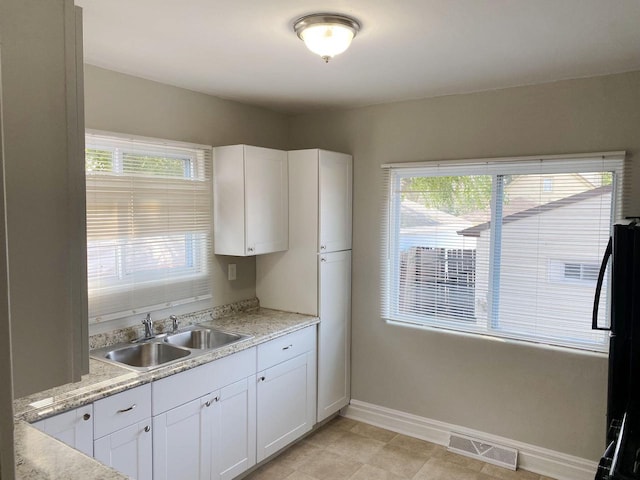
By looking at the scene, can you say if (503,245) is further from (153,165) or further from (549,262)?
(153,165)

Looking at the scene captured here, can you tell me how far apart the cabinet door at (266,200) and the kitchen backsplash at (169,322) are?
0.54 m

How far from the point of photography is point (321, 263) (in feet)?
12.0

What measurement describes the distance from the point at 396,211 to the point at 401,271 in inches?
18.6

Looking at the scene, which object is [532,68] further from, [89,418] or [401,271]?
[89,418]

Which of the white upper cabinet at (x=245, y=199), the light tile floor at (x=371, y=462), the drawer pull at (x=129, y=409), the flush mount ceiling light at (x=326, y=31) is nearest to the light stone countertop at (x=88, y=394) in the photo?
the drawer pull at (x=129, y=409)

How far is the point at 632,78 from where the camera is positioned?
283 cm

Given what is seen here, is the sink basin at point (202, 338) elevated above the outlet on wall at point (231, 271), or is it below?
below

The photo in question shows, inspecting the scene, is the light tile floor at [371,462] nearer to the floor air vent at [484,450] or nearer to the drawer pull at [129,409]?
the floor air vent at [484,450]

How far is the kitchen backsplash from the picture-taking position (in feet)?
Answer: 9.33

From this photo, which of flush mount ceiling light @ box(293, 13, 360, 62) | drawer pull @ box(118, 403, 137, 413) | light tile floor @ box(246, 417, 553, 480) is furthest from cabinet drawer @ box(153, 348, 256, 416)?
flush mount ceiling light @ box(293, 13, 360, 62)

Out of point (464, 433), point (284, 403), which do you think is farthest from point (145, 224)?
point (464, 433)

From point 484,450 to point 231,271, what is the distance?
2.24 m

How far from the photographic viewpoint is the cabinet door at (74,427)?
200cm

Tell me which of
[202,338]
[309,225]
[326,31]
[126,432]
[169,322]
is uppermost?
[326,31]
